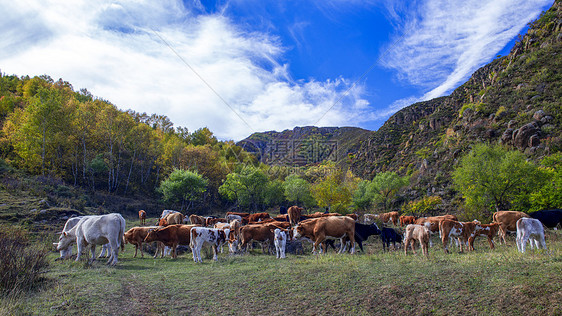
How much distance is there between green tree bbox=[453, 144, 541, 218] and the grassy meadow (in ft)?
59.9

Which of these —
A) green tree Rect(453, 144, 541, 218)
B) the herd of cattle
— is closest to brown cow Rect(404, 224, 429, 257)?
the herd of cattle

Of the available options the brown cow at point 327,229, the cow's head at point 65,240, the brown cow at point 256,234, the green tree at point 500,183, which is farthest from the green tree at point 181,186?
the green tree at point 500,183

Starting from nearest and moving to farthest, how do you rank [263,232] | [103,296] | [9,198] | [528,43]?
[103,296] < [263,232] < [9,198] < [528,43]

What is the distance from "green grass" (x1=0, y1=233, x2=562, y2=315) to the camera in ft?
22.5

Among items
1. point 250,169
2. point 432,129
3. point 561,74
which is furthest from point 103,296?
point 432,129

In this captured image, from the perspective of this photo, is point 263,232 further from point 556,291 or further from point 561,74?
point 561,74

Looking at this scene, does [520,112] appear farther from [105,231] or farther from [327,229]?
[105,231]

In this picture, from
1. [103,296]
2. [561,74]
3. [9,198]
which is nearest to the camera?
[103,296]

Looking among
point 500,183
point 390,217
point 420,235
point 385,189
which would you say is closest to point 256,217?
point 420,235

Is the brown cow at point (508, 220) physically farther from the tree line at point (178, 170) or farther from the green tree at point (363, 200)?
the green tree at point (363, 200)

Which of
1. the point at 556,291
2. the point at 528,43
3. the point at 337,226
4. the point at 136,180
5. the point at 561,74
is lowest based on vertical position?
the point at 556,291

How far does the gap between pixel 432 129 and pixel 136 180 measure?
260ft

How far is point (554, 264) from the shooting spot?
845 cm

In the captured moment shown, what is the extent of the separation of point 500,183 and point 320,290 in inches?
979
